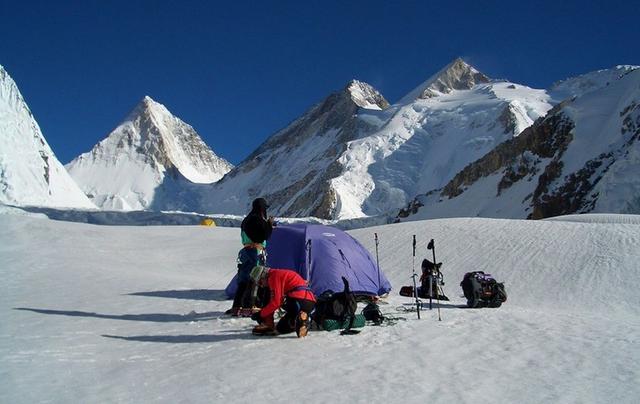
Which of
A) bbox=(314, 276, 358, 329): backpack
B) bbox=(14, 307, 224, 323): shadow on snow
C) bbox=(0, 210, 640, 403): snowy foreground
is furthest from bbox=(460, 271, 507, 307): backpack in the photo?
bbox=(14, 307, 224, 323): shadow on snow

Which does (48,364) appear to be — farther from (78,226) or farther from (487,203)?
(487,203)

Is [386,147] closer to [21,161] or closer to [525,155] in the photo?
[525,155]

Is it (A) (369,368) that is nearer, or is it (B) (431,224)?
(A) (369,368)

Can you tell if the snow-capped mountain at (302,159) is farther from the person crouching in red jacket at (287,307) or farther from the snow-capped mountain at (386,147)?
the person crouching in red jacket at (287,307)

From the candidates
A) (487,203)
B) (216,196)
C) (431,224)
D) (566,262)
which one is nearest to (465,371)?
(566,262)

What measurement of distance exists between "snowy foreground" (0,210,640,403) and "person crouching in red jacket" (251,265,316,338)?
7.5 inches

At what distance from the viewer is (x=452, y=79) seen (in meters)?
161

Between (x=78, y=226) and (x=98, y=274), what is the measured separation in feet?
38.4

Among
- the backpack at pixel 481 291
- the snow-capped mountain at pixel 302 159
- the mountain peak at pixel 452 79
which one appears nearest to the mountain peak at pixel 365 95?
the snow-capped mountain at pixel 302 159

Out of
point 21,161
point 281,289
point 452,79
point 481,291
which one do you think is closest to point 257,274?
point 281,289

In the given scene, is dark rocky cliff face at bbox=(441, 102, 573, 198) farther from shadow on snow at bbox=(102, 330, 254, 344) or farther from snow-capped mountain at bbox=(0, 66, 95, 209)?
shadow on snow at bbox=(102, 330, 254, 344)

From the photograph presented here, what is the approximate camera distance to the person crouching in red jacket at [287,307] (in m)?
7.17

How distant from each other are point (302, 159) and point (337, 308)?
14646 cm

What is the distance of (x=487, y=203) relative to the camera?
6706 centimetres
